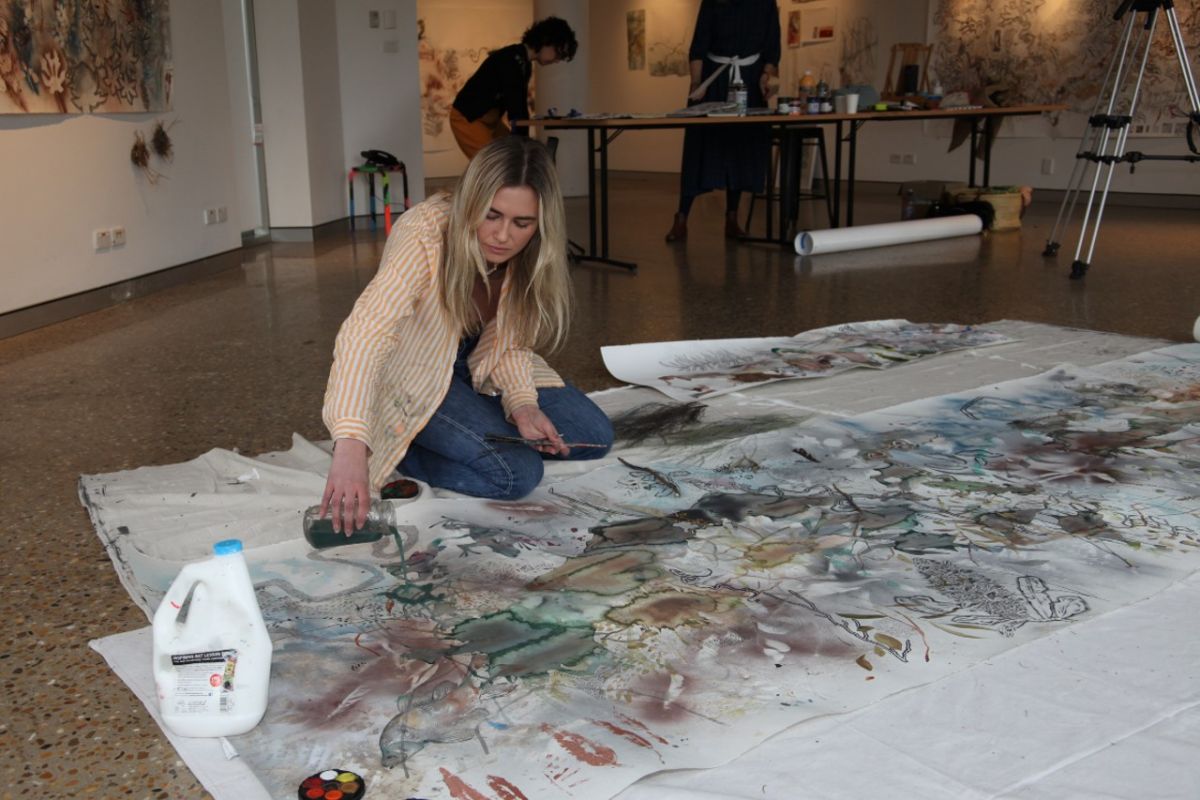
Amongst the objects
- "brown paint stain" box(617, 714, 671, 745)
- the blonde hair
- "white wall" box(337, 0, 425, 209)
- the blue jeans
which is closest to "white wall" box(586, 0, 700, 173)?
"white wall" box(337, 0, 425, 209)

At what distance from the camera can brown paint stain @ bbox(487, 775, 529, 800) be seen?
4.00 ft

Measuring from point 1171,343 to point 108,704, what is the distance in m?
3.26

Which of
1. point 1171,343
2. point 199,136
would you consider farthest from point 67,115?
A: point 1171,343

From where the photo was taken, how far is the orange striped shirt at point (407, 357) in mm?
1797

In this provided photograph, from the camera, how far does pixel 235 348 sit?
3.88 m

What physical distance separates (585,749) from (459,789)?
0.16 metres

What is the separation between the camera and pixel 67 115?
15.0ft

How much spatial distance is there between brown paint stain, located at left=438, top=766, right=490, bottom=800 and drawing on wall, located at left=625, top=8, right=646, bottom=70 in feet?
42.7

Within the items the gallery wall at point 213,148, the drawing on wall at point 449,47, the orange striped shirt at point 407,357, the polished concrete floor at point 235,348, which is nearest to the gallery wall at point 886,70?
the drawing on wall at point 449,47

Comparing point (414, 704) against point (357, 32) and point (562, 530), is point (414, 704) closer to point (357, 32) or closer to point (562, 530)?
point (562, 530)

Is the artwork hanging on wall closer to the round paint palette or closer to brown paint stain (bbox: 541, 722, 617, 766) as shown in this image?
brown paint stain (bbox: 541, 722, 617, 766)

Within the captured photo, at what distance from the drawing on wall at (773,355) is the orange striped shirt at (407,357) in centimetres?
69

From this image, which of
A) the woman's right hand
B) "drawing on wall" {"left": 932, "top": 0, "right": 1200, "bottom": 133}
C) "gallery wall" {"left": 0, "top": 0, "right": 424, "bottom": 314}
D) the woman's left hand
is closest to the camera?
the woman's right hand

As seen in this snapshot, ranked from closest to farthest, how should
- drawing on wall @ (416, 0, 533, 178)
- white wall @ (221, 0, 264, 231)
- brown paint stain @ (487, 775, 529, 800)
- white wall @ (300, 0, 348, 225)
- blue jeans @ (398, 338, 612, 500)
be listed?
1. brown paint stain @ (487, 775, 529, 800)
2. blue jeans @ (398, 338, 612, 500)
3. white wall @ (221, 0, 264, 231)
4. white wall @ (300, 0, 348, 225)
5. drawing on wall @ (416, 0, 533, 178)
